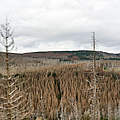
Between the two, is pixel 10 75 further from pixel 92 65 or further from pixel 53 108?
pixel 53 108

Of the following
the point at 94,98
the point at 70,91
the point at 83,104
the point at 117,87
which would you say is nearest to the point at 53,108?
the point at 83,104

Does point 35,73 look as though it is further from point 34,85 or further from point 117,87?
point 117,87

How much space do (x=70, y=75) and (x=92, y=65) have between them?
5401 inches

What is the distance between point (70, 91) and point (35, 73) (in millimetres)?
29863

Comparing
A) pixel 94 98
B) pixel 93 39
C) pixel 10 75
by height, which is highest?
pixel 93 39

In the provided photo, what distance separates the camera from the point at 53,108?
105875 mm

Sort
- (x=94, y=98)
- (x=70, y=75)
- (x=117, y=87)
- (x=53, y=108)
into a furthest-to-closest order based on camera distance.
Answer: (x=70, y=75), (x=117, y=87), (x=53, y=108), (x=94, y=98)

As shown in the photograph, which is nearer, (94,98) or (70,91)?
(94,98)

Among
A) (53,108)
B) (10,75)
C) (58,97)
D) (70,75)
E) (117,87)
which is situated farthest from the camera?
(70,75)

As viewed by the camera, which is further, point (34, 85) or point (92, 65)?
point (34, 85)

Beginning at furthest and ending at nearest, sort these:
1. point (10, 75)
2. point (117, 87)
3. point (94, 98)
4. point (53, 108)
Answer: point (117, 87), point (53, 108), point (94, 98), point (10, 75)

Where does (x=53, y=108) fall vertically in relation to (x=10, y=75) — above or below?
below

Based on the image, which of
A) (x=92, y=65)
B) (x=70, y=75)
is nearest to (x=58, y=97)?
(x=70, y=75)

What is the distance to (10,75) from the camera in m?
11.8
